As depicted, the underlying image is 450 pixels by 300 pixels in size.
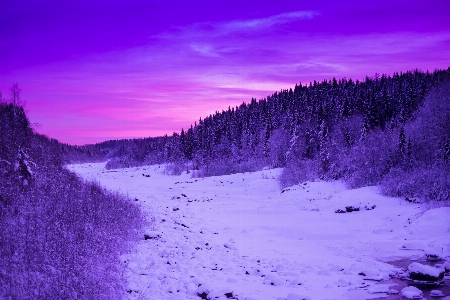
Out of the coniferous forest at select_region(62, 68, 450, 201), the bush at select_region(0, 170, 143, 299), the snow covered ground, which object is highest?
the coniferous forest at select_region(62, 68, 450, 201)

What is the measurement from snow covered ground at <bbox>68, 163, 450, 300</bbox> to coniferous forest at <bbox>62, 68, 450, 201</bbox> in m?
4.76

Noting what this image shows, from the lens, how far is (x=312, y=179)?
1314 inches

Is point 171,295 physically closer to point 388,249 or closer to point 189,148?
point 388,249

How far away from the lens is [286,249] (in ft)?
41.4

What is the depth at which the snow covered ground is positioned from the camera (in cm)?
823

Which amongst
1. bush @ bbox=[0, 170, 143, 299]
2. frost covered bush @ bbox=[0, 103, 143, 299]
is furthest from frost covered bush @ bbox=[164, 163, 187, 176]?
bush @ bbox=[0, 170, 143, 299]

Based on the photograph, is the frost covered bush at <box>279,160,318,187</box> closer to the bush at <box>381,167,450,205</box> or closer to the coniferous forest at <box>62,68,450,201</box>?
the coniferous forest at <box>62,68,450,201</box>

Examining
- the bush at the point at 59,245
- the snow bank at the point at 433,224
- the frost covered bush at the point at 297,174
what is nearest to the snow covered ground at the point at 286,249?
the snow bank at the point at 433,224

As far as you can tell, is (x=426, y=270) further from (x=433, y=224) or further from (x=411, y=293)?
(x=433, y=224)

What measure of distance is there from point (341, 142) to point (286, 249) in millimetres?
43316

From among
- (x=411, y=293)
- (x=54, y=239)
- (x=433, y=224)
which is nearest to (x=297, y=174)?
(x=433, y=224)

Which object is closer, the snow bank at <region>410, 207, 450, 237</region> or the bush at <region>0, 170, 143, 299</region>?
the bush at <region>0, 170, 143, 299</region>

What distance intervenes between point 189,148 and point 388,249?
81742mm

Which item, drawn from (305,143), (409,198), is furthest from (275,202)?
(305,143)
